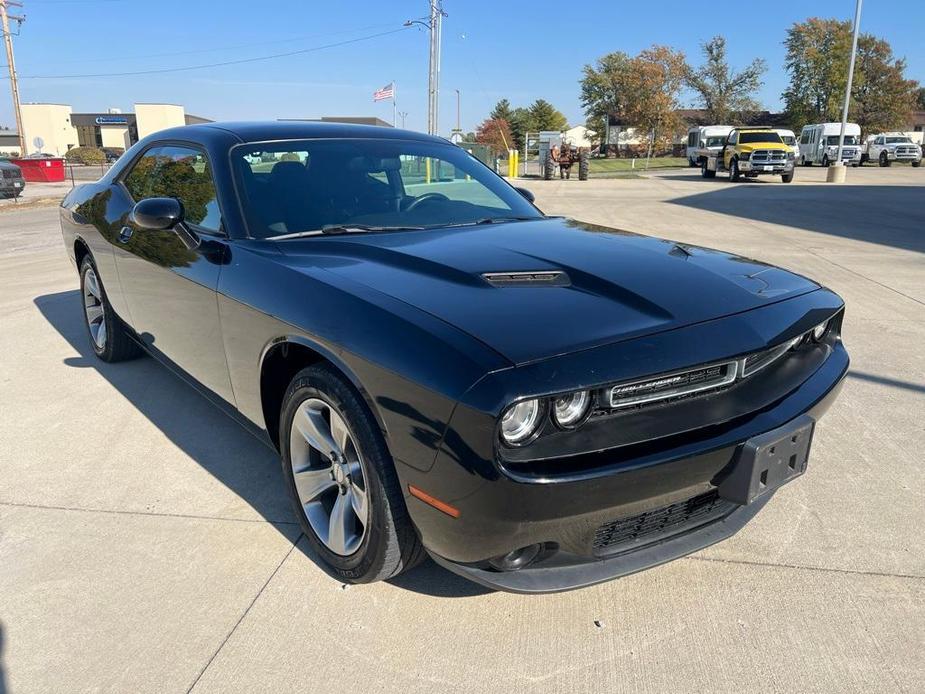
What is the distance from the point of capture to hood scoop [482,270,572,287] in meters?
2.34

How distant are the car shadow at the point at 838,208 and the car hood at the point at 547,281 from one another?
8929mm

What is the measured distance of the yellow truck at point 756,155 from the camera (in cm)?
2625

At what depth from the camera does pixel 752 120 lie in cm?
7275

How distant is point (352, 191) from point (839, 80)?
7289cm

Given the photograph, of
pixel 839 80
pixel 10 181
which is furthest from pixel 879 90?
pixel 10 181

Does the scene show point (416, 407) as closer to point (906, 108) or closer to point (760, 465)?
point (760, 465)

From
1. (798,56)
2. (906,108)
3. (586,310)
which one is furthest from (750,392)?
(798,56)

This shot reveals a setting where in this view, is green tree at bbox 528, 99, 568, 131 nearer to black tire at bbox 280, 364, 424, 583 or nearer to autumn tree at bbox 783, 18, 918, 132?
autumn tree at bbox 783, 18, 918, 132

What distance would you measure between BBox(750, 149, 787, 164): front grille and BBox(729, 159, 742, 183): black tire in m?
0.94

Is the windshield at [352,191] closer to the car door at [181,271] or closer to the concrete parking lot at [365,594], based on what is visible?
the car door at [181,271]

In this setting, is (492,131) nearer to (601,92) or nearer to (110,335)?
(601,92)

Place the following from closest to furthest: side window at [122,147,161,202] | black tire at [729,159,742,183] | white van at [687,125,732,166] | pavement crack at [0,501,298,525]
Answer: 1. pavement crack at [0,501,298,525]
2. side window at [122,147,161,202]
3. black tire at [729,159,742,183]
4. white van at [687,125,732,166]

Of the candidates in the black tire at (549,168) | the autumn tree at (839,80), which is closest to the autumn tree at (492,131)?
the autumn tree at (839,80)

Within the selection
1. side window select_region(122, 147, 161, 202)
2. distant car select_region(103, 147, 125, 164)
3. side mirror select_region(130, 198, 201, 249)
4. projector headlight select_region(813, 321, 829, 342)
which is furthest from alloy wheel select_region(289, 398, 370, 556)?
distant car select_region(103, 147, 125, 164)
